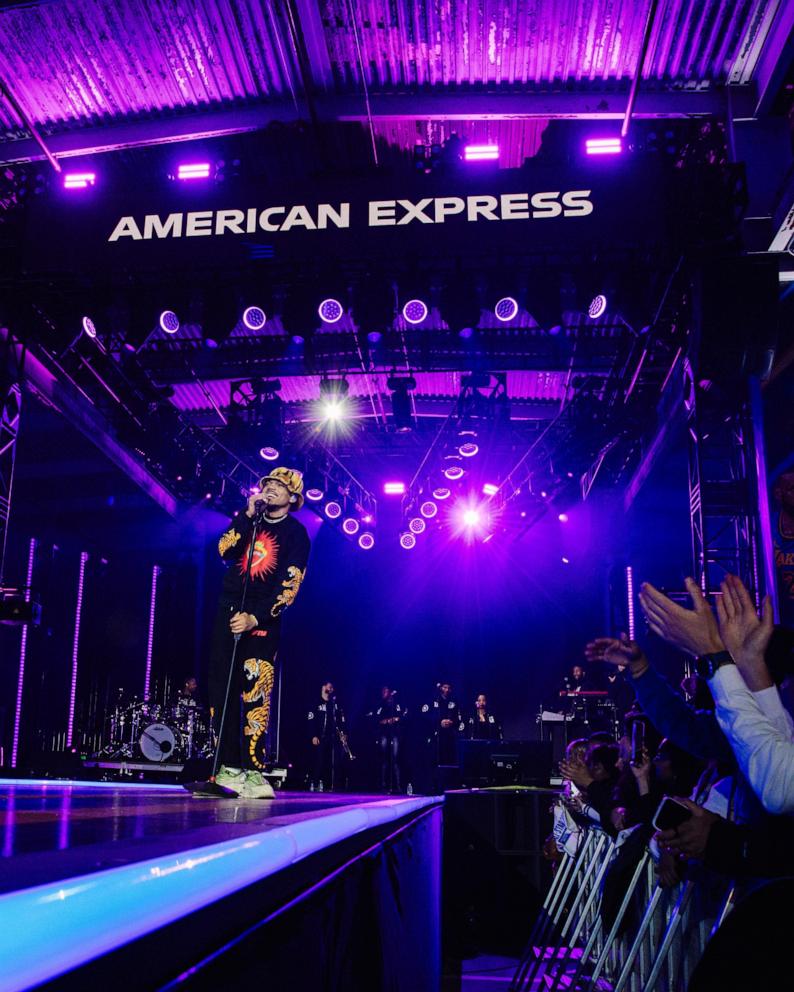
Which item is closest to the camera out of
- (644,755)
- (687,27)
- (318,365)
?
(644,755)

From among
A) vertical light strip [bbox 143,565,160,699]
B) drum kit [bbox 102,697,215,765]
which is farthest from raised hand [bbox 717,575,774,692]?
vertical light strip [bbox 143,565,160,699]

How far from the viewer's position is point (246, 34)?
696cm

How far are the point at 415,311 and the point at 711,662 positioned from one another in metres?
6.18

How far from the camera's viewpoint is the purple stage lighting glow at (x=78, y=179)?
331 inches

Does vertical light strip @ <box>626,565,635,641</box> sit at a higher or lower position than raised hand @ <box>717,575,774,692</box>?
higher

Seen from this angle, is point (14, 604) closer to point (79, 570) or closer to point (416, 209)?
point (416, 209)

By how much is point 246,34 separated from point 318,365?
16.8 ft

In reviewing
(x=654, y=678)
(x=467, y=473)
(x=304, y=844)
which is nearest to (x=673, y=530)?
(x=467, y=473)

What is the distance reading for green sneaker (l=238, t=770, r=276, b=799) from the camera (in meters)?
3.73

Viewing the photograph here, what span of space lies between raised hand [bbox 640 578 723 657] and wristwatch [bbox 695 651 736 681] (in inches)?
0.7

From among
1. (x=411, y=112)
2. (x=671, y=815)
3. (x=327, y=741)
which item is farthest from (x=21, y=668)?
(x=671, y=815)

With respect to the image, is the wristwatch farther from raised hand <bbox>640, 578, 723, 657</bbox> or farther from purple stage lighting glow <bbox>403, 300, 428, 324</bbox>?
purple stage lighting glow <bbox>403, 300, 428, 324</bbox>

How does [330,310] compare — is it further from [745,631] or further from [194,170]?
[745,631]

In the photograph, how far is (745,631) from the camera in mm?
2076
